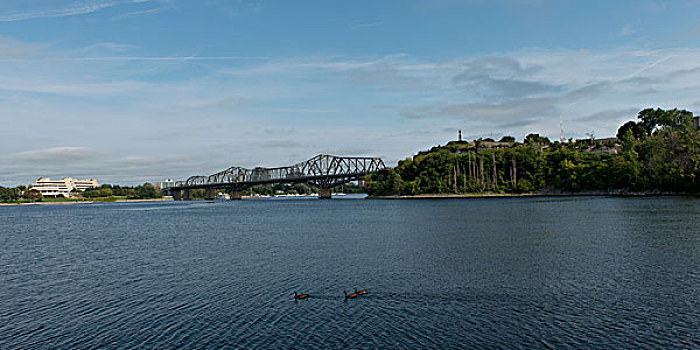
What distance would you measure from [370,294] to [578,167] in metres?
140

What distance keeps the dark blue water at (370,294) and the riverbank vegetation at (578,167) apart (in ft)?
294

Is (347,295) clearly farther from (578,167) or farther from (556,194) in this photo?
(556,194)

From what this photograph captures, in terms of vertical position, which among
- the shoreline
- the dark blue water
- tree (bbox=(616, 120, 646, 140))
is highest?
tree (bbox=(616, 120, 646, 140))

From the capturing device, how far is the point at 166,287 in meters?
25.8

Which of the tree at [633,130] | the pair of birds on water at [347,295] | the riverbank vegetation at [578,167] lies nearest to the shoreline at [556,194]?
the riverbank vegetation at [578,167]

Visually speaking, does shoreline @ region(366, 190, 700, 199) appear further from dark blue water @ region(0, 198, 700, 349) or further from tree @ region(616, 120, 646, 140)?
dark blue water @ region(0, 198, 700, 349)

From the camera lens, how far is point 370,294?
74.8ft

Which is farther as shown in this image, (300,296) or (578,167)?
(578,167)

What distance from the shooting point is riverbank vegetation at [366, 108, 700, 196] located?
116m

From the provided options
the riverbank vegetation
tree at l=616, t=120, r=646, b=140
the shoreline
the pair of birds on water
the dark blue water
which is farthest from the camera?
tree at l=616, t=120, r=646, b=140

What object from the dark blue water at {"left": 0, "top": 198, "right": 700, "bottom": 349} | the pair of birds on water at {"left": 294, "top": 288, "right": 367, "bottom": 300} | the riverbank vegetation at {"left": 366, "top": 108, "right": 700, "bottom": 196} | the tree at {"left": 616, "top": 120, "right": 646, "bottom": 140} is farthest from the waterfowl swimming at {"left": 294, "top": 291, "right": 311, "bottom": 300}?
the tree at {"left": 616, "top": 120, "right": 646, "bottom": 140}

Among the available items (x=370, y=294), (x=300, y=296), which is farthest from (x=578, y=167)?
(x=300, y=296)

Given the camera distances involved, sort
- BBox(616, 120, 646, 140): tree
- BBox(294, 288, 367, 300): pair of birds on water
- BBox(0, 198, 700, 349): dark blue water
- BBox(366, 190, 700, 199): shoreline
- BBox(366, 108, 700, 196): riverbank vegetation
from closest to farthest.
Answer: BBox(0, 198, 700, 349): dark blue water → BBox(294, 288, 367, 300): pair of birds on water → BBox(366, 108, 700, 196): riverbank vegetation → BBox(366, 190, 700, 199): shoreline → BBox(616, 120, 646, 140): tree

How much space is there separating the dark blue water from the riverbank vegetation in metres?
89.6
